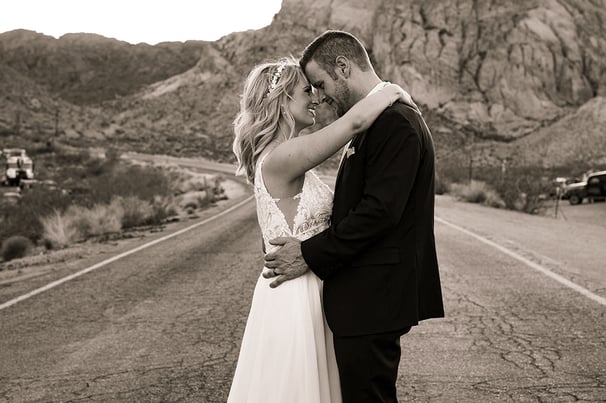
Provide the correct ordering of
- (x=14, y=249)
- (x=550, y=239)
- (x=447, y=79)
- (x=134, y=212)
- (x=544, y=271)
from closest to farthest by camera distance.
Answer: (x=544, y=271) < (x=550, y=239) < (x=14, y=249) < (x=134, y=212) < (x=447, y=79)

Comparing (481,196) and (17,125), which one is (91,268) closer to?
(481,196)

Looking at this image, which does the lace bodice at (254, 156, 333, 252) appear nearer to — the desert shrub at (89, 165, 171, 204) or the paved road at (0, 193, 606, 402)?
the paved road at (0, 193, 606, 402)

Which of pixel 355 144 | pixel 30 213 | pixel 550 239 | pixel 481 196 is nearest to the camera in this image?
pixel 355 144

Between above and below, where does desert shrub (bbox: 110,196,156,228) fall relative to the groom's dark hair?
below

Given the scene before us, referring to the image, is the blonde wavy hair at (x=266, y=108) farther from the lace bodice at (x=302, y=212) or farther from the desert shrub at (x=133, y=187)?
the desert shrub at (x=133, y=187)

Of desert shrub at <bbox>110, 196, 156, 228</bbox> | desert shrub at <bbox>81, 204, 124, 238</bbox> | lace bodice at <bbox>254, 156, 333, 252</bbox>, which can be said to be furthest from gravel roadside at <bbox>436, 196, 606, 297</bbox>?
desert shrub at <bbox>81, 204, 124, 238</bbox>

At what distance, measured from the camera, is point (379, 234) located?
2.88 meters

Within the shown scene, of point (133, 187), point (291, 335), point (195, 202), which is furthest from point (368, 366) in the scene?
point (133, 187)

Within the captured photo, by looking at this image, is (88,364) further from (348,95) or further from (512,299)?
(512,299)

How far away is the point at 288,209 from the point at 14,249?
44.3 feet

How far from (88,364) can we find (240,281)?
379cm

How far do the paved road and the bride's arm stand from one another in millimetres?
2417

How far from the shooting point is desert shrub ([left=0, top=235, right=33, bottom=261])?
50.3 feet

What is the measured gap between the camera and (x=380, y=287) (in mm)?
2922
